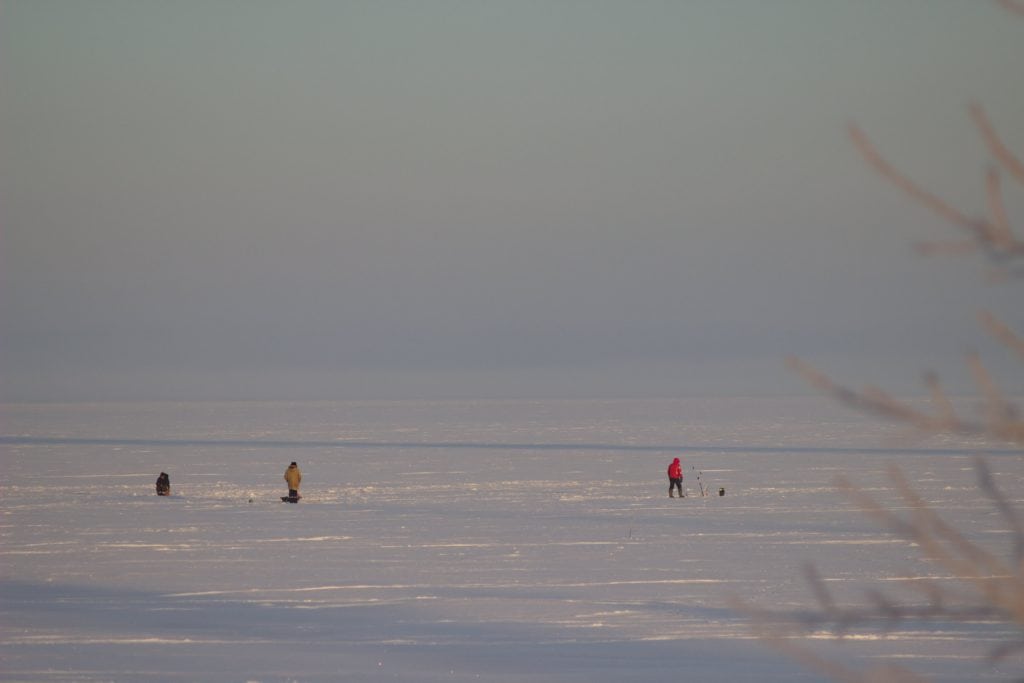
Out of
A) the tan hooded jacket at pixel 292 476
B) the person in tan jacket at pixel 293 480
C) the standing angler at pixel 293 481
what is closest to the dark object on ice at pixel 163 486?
the standing angler at pixel 293 481

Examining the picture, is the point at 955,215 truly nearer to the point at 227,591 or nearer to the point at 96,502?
the point at 227,591

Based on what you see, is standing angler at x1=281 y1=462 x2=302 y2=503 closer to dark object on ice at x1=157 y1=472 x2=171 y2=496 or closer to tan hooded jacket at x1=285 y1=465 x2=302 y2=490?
tan hooded jacket at x1=285 y1=465 x2=302 y2=490

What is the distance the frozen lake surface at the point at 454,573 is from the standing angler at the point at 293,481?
52 cm

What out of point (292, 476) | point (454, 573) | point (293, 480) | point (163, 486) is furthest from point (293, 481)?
point (454, 573)

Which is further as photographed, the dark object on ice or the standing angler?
the dark object on ice

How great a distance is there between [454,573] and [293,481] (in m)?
9.60

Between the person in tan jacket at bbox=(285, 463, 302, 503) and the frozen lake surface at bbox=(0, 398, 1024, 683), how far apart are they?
522 mm

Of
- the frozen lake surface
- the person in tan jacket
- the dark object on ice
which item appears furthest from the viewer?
the dark object on ice

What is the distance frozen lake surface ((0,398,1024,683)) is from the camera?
39.9 ft

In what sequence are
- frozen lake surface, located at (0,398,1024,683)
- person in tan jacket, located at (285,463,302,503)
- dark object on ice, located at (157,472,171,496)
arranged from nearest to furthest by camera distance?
frozen lake surface, located at (0,398,1024,683) < person in tan jacket, located at (285,463,302,503) < dark object on ice, located at (157,472,171,496)

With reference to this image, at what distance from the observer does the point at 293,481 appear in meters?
25.8

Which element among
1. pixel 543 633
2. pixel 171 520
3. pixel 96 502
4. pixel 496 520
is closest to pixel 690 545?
pixel 496 520

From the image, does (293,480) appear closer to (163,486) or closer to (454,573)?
(163,486)

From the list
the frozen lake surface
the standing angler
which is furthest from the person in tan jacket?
the frozen lake surface
